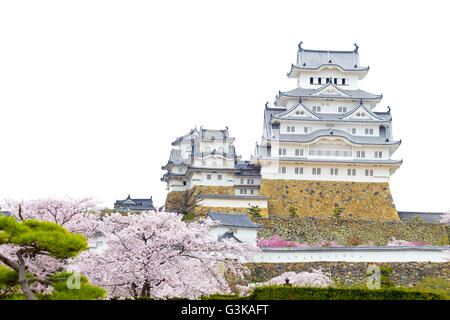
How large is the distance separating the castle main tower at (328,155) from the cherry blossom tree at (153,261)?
2595cm

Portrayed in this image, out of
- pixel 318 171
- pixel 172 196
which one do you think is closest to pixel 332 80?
pixel 318 171

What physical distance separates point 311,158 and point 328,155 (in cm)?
136

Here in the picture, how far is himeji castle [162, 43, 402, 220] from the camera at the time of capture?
47062 millimetres

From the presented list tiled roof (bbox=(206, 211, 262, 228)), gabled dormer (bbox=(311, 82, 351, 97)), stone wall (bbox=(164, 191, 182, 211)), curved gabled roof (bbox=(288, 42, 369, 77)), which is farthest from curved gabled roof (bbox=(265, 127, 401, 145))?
tiled roof (bbox=(206, 211, 262, 228))

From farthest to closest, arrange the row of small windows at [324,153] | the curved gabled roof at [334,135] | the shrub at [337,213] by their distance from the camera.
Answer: the row of small windows at [324,153] → the curved gabled roof at [334,135] → the shrub at [337,213]

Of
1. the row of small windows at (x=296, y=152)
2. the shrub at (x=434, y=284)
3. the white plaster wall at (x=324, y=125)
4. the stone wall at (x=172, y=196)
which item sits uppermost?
the white plaster wall at (x=324, y=125)

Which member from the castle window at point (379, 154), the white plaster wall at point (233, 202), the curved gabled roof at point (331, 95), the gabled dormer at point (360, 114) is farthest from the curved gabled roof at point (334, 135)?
the white plaster wall at point (233, 202)

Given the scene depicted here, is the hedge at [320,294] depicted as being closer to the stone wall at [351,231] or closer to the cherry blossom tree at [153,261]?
the cherry blossom tree at [153,261]

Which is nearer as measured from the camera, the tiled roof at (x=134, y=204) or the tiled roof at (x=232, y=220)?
the tiled roof at (x=232, y=220)

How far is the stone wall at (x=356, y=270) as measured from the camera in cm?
3095

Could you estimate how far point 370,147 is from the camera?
48.4 m

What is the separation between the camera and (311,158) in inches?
1897
